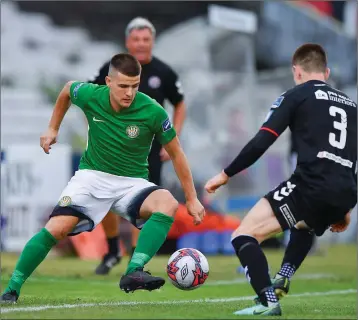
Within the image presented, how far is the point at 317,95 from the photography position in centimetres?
611

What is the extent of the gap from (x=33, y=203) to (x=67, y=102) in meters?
8.25

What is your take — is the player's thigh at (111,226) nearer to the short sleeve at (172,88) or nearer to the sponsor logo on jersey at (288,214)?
the short sleeve at (172,88)

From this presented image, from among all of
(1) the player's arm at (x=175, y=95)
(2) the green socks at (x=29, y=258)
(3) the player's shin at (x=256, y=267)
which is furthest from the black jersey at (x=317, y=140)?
(1) the player's arm at (x=175, y=95)

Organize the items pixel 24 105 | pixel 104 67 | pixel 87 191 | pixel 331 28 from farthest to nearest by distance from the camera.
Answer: pixel 331 28 < pixel 24 105 < pixel 104 67 < pixel 87 191

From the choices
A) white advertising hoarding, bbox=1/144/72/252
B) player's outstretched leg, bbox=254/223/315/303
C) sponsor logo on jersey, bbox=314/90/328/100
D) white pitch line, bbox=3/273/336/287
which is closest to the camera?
sponsor logo on jersey, bbox=314/90/328/100

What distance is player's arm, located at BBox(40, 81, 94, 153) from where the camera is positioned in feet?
22.7

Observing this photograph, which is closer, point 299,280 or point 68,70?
point 299,280

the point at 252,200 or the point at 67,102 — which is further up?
the point at 67,102

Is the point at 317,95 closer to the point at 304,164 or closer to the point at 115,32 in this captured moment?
the point at 304,164

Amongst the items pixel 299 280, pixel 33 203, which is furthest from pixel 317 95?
pixel 33 203

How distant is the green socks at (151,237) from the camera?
651cm

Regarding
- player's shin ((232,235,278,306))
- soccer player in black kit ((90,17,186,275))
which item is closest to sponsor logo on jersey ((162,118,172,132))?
player's shin ((232,235,278,306))

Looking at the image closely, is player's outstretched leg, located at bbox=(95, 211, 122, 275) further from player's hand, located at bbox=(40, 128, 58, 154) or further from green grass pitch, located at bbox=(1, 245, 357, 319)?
player's hand, located at bbox=(40, 128, 58, 154)

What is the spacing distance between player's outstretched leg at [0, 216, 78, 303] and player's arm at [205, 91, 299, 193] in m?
1.17
